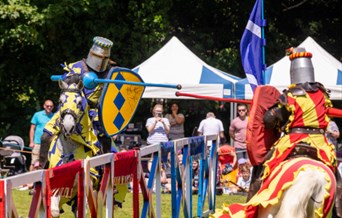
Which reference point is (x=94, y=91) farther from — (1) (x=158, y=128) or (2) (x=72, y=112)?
(1) (x=158, y=128)

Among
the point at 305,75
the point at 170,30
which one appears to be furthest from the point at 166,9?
the point at 305,75

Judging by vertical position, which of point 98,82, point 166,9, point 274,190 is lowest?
point 274,190

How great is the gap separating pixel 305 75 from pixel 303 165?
0.84 meters

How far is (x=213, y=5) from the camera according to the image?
26172 mm

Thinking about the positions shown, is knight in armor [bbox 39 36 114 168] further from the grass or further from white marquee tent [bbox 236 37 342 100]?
white marquee tent [bbox 236 37 342 100]

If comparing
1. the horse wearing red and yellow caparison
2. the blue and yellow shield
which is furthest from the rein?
the horse wearing red and yellow caparison

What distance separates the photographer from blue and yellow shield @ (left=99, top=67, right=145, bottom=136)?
378 inches

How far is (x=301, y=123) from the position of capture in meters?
7.69

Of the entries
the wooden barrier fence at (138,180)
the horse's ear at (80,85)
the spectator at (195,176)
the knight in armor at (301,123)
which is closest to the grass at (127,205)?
the spectator at (195,176)

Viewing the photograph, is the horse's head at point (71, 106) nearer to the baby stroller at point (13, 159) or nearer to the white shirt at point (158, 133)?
the white shirt at point (158, 133)

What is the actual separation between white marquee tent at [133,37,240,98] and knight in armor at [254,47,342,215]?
29.4ft

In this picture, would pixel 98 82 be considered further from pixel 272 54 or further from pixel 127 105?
pixel 272 54

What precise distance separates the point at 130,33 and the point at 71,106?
1323 centimetres

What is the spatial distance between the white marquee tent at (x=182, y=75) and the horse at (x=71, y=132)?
7.28 metres
